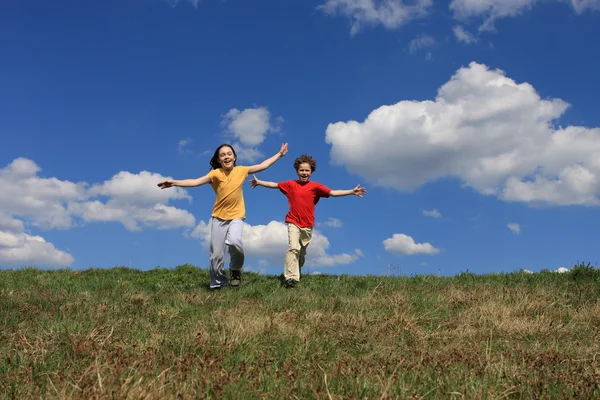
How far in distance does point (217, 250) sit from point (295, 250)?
5.49 ft

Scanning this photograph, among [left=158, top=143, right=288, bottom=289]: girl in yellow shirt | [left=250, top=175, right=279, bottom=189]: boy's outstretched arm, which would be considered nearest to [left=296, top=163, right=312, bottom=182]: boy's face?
[left=250, top=175, right=279, bottom=189]: boy's outstretched arm

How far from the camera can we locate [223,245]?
10.4 m

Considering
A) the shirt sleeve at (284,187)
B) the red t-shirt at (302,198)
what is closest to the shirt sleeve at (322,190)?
the red t-shirt at (302,198)

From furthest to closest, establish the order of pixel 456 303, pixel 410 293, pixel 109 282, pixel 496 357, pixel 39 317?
pixel 109 282, pixel 410 293, pixel 456 303, pixel 39 317, pixel 496 357

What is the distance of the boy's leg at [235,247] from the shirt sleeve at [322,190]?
6.83ft

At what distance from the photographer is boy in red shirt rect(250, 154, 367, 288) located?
10.7 metres

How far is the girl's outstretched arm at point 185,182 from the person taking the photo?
10.0 m

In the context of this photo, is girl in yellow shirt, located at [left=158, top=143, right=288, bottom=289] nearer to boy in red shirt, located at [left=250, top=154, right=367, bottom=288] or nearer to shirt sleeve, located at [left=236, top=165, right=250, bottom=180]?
shirt sleeve, located at [left=236, top=165, right=250, bottom=180]

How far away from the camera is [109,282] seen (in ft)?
33.6

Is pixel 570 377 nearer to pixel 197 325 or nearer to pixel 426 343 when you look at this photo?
pixel 426 343

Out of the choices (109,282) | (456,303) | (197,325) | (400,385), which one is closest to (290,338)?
(197,325)

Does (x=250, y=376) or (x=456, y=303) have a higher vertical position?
(x=456, y=303)

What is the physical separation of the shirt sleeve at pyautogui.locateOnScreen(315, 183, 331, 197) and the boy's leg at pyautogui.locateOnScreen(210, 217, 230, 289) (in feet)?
7.75

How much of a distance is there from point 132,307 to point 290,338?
117 inches
